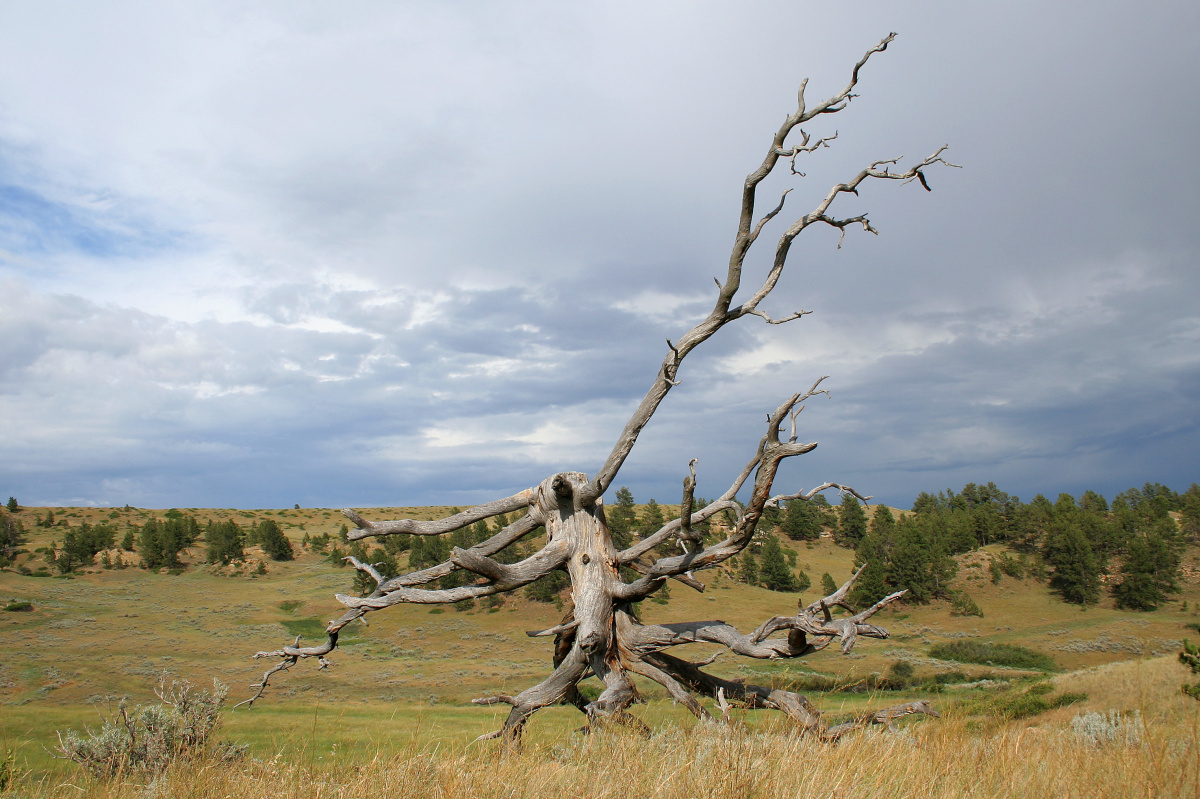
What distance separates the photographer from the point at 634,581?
278 inches

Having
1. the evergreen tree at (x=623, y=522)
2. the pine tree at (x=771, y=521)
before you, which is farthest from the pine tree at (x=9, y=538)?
the pine tree at (x=771, y=521)

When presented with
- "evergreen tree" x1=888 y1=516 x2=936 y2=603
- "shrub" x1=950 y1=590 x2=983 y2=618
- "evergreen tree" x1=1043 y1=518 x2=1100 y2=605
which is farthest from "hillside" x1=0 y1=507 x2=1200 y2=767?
"evergreen tree" x1=888 y1=516 x2=936 y2=603

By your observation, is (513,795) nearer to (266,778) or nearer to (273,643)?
(266,778)

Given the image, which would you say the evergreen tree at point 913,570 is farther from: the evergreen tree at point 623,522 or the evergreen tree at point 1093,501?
the evergreen tree at point 1093,501

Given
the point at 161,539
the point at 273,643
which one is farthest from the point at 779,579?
the point at 161,539

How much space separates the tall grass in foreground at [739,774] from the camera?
4.20 metres

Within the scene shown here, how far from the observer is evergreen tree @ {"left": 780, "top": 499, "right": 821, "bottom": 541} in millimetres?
97125

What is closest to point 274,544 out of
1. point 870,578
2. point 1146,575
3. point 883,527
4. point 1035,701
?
point 870,578

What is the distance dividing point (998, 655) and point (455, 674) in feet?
121

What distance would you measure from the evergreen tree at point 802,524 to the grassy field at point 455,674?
7.85m

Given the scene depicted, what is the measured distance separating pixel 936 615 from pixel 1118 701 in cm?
5070

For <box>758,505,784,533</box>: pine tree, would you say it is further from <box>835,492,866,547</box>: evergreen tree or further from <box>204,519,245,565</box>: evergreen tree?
<box>204,519,245,565</box>: evergreen tree

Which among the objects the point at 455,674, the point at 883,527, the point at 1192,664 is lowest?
the point at 455,674

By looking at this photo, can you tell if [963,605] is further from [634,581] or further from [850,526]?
[634,581]
